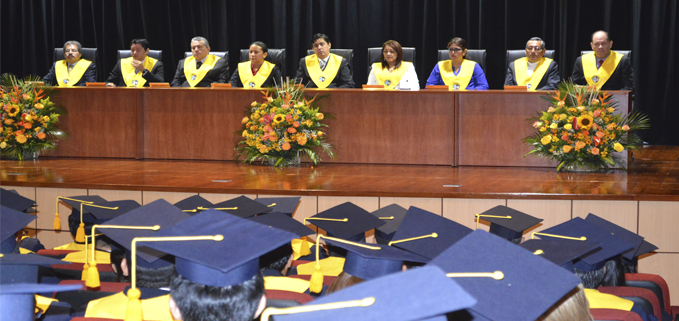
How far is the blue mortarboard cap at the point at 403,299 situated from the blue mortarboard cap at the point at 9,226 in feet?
4.48

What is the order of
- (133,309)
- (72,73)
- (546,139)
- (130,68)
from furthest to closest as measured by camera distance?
(72,73)
(130,68)
(546,139)
(133,309)

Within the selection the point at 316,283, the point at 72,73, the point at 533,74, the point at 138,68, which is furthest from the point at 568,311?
the point at 72,73

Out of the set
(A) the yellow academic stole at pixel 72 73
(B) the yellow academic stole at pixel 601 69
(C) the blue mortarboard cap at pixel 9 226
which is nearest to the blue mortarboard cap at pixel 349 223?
(C) the blue mortarboard cap at pixel 9 226

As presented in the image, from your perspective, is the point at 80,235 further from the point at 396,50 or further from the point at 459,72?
the point at 459,72

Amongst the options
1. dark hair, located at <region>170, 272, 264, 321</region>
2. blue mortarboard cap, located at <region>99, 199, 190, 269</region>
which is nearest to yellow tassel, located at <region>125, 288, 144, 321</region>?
dark hair, located at <region>170, 272, 264, 321</region>

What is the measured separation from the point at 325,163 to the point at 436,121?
103cm

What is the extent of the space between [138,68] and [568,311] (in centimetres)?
670

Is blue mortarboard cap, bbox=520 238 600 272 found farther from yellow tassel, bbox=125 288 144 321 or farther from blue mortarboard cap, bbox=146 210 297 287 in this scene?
yellow tassel, bbox=125 288 144 321

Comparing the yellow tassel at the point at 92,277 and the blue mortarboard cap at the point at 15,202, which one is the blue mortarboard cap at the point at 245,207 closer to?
the yellow tassel at the point at 92,277

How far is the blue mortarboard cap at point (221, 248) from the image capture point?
4.48 feet

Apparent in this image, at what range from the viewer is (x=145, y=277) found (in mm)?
1841

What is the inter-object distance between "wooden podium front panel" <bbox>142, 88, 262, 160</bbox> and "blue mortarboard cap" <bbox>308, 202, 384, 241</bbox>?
317 centimetres

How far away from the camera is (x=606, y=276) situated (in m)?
2.14

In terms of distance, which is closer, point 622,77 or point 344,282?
point 344,282
